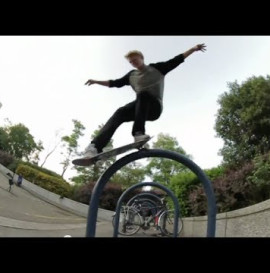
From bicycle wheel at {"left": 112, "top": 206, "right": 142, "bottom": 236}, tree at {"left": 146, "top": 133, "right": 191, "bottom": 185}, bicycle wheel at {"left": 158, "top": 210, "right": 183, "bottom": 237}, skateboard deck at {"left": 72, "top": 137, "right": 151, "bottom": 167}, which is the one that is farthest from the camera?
tree at {"left": 146, "top": 133, "right": 191, "bottom": 185}

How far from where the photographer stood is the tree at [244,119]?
27.9ft

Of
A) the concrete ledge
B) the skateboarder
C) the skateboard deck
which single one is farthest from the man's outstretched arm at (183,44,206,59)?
the concrete ledge

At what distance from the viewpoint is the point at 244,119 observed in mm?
9289

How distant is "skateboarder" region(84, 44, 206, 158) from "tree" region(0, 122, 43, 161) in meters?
3.50

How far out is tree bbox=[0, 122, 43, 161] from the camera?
512cm

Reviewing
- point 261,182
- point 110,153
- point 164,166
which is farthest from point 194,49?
point 164,166

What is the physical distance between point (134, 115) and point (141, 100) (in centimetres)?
11

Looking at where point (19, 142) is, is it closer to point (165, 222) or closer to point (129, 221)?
point (129, 221)

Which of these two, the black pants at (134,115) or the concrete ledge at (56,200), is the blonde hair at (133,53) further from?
the concrete ledge at (56,200)

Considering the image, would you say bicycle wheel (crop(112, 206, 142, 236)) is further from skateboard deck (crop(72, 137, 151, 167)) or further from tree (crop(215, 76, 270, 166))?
tree (crop(215, 76, 270, 166))

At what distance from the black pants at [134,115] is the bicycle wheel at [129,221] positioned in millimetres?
3280
